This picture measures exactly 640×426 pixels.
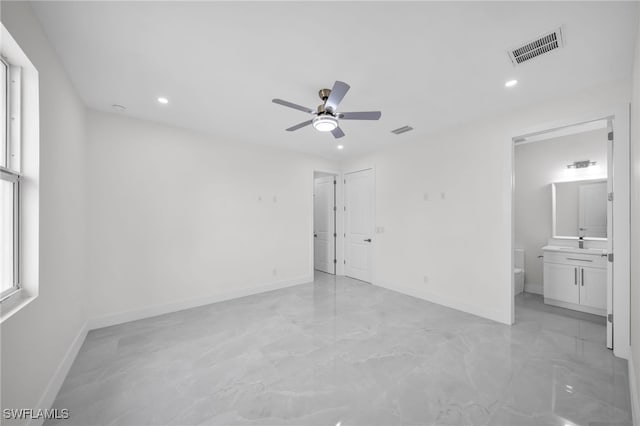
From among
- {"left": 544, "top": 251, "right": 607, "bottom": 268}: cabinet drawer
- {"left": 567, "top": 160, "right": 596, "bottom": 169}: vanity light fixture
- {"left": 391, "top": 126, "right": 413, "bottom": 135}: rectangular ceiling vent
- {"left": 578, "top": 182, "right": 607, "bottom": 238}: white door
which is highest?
{"left": 391, "top": 126, "right": 413, "bottom": 135}: rectangular ceiling vent

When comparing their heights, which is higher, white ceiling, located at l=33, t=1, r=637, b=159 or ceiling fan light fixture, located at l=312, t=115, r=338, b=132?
white ceiling, located at l=33, t=1, r=637, b=159

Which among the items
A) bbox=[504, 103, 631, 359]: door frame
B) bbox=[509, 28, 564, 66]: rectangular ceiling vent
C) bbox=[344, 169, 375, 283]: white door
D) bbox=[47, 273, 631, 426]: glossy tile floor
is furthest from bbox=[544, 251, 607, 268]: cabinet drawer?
bbox=[509, 28, 564, 66]: rectangular ceiling vent

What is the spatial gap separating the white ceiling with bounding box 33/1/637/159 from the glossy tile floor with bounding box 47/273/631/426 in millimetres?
2738

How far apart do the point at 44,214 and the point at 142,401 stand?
158 centimetres

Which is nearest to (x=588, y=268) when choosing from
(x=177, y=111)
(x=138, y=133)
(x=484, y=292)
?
(x=484, y=292)

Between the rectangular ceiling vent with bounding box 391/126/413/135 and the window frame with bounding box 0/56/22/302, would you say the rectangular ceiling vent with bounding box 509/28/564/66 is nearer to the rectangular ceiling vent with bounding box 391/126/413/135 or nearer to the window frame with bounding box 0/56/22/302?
the rectangular ceiling vent with bounding box 391/126/413/135

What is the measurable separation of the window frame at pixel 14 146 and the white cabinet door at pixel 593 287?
6.01 meters

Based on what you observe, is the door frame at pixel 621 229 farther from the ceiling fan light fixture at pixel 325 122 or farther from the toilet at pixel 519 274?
the ceiling fan light fixture at pixel 325 122

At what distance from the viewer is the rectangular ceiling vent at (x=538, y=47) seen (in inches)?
74.8

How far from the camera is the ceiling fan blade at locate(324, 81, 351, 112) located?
6.85 ft

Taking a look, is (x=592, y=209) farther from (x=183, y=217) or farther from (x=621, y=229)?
(x=183, y=217)

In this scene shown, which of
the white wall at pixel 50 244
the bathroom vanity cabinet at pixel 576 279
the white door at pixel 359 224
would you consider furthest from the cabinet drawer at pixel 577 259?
the white wall at pixel 50 244

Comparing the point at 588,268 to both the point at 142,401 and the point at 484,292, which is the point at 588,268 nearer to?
the point at 484,292

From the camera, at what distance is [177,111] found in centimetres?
325
